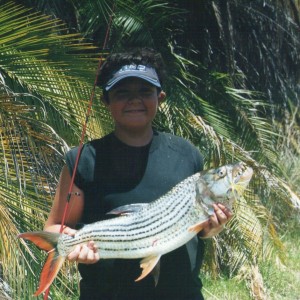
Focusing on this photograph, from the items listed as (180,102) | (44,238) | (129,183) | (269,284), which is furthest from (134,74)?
(269,284)

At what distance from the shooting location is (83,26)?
657cm

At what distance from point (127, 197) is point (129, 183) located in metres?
0.06

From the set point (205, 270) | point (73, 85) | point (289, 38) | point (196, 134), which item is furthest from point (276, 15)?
point (73, 85)

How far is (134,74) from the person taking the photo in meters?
2.98

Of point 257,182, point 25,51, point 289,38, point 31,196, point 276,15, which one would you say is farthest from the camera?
point 289,38

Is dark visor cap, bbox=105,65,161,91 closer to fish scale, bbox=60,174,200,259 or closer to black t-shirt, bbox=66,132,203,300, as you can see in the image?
black t-shirt, bbox=66,132,203,300

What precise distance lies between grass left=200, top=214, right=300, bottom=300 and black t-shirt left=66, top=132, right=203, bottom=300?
3344 millimetres

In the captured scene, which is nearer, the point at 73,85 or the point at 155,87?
the point at 155,87

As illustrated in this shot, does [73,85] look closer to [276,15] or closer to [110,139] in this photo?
[110,139]

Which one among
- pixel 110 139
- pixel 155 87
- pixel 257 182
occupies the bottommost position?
pixel 257 182

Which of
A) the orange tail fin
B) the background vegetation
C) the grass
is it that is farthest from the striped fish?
the grass

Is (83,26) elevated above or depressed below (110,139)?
above

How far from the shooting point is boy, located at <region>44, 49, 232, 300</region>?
288 cm

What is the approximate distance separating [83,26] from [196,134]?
4.48 feet
